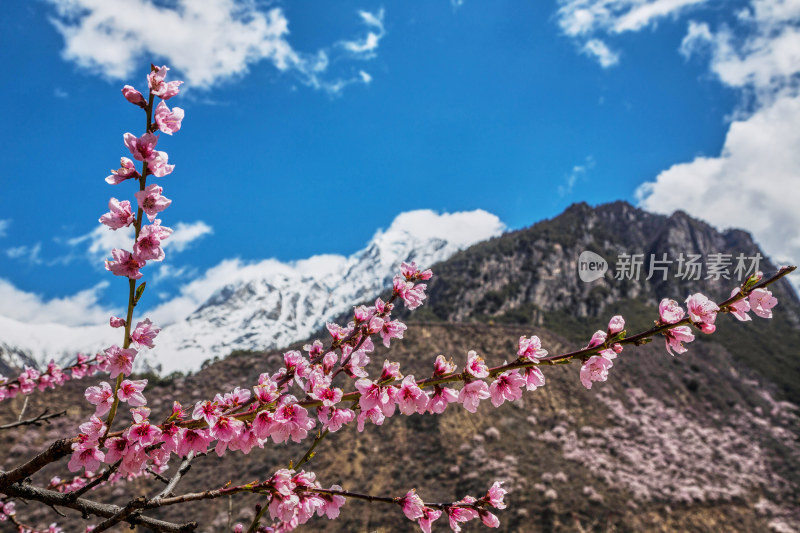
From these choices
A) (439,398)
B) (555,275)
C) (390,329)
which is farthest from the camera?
(555,275)

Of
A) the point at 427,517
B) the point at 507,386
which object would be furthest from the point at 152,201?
the point at 427,517

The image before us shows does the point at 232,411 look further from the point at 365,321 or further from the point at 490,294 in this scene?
the point at 490,294

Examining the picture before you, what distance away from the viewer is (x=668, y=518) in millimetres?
13469

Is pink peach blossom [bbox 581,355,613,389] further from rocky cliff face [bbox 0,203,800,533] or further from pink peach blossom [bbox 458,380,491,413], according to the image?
rocky cliff face [bbox 0,203,800,533]

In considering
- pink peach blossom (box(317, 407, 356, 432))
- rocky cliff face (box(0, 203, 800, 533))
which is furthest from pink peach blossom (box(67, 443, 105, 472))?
rocky cliff face (box(0, 203, 800, 533))

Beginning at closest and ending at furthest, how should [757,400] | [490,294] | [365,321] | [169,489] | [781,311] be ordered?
[169,489], [365,321], [757,400], [490,294], [781,311]

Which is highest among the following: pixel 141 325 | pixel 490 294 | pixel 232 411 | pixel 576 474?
pixel 490 294

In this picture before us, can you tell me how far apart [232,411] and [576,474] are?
16306mm

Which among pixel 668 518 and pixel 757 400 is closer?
pixel 668 518

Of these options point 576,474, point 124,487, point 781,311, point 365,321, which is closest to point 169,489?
point 365,321

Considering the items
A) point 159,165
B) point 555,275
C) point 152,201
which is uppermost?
point 555,275

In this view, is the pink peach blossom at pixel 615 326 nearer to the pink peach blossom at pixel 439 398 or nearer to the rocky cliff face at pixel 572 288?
the pink peach blossom at pixel 439 398

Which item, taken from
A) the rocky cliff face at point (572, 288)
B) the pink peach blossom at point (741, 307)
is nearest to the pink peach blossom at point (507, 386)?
the pink peach blossom at point (741, 307)

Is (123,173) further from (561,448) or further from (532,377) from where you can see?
(561,448)
